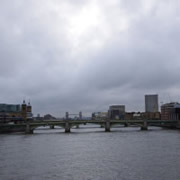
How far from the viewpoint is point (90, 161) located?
40156mm

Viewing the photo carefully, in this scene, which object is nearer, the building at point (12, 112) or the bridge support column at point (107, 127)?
the bridge support column at point (107, 127)

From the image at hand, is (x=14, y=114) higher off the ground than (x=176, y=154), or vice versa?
(x=14, y=114)

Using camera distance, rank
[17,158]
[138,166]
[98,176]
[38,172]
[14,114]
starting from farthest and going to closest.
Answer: [14,114] → [17,158] → [138,166] → [38,172] → [98,176]

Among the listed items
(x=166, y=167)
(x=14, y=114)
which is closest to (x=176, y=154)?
(x=166, y=167)

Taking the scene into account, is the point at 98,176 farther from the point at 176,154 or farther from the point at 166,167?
the point at 176,154

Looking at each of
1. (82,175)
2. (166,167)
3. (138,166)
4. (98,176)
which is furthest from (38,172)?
(166,167)

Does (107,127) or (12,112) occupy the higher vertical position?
(12,112)

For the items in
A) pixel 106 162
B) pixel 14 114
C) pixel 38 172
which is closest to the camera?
pixel 38 172

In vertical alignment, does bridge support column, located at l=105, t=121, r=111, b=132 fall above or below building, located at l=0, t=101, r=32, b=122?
below

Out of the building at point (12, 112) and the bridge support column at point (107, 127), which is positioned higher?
the building at point (12, 112)

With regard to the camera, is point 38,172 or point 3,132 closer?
point 38,172

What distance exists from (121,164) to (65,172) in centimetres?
896

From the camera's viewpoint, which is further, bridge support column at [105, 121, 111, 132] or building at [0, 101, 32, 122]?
building at [0, 101, 32, 122]

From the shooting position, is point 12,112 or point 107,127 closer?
point 107,127
